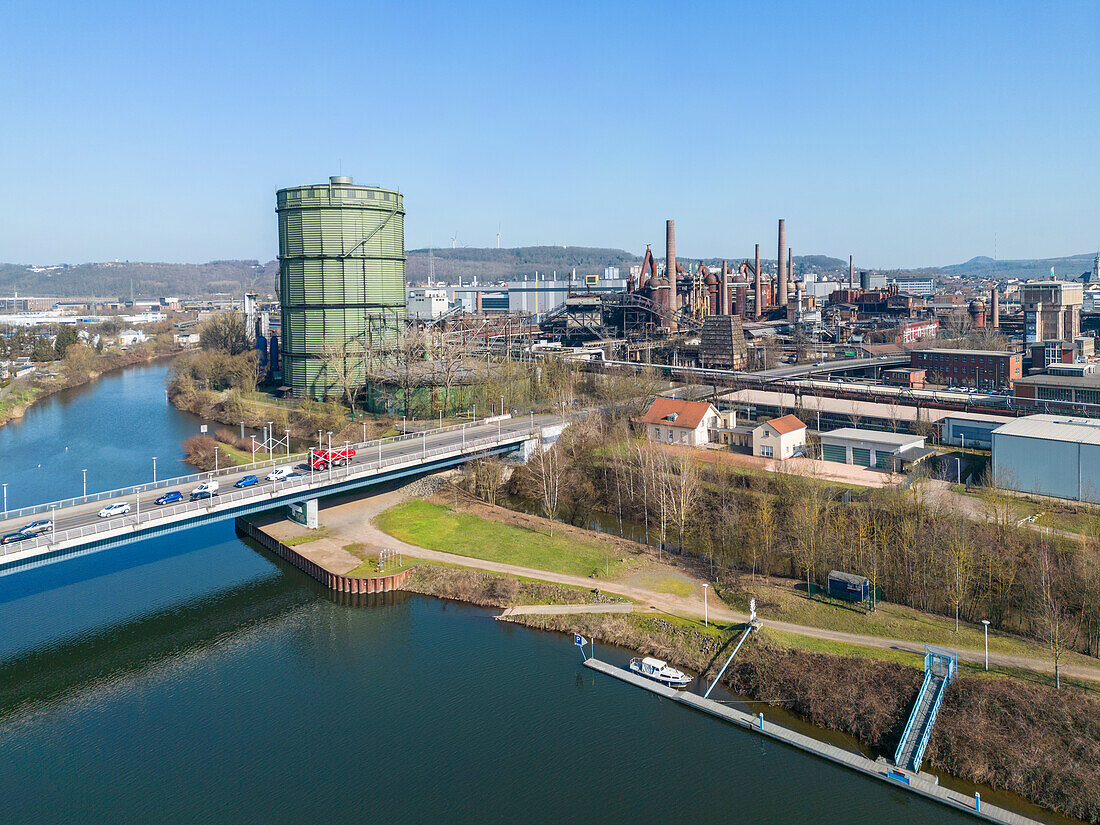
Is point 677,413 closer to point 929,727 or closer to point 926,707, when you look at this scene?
point 926,707

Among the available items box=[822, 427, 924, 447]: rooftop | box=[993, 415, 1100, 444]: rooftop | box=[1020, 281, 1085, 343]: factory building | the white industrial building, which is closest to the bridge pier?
box=[822, 427, 924, 447]: rooftop

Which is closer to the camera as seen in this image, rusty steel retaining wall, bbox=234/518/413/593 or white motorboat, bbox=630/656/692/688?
white motorboat, bbox=630/656/692/688

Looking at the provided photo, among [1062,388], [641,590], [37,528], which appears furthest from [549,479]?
[1062,388]

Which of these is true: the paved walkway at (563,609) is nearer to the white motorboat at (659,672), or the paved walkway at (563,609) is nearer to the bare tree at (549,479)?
the white motorboat at (659,672)

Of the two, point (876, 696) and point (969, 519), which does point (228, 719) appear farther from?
point (969, 519)

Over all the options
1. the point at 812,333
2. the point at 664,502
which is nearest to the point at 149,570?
the point at 664,502

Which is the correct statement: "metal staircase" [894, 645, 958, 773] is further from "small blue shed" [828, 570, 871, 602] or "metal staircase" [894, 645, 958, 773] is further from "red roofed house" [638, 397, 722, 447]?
"red roofed house" [638, 397, 722, 447]

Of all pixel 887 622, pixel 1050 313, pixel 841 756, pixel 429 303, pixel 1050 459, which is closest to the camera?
pixel 841 756
